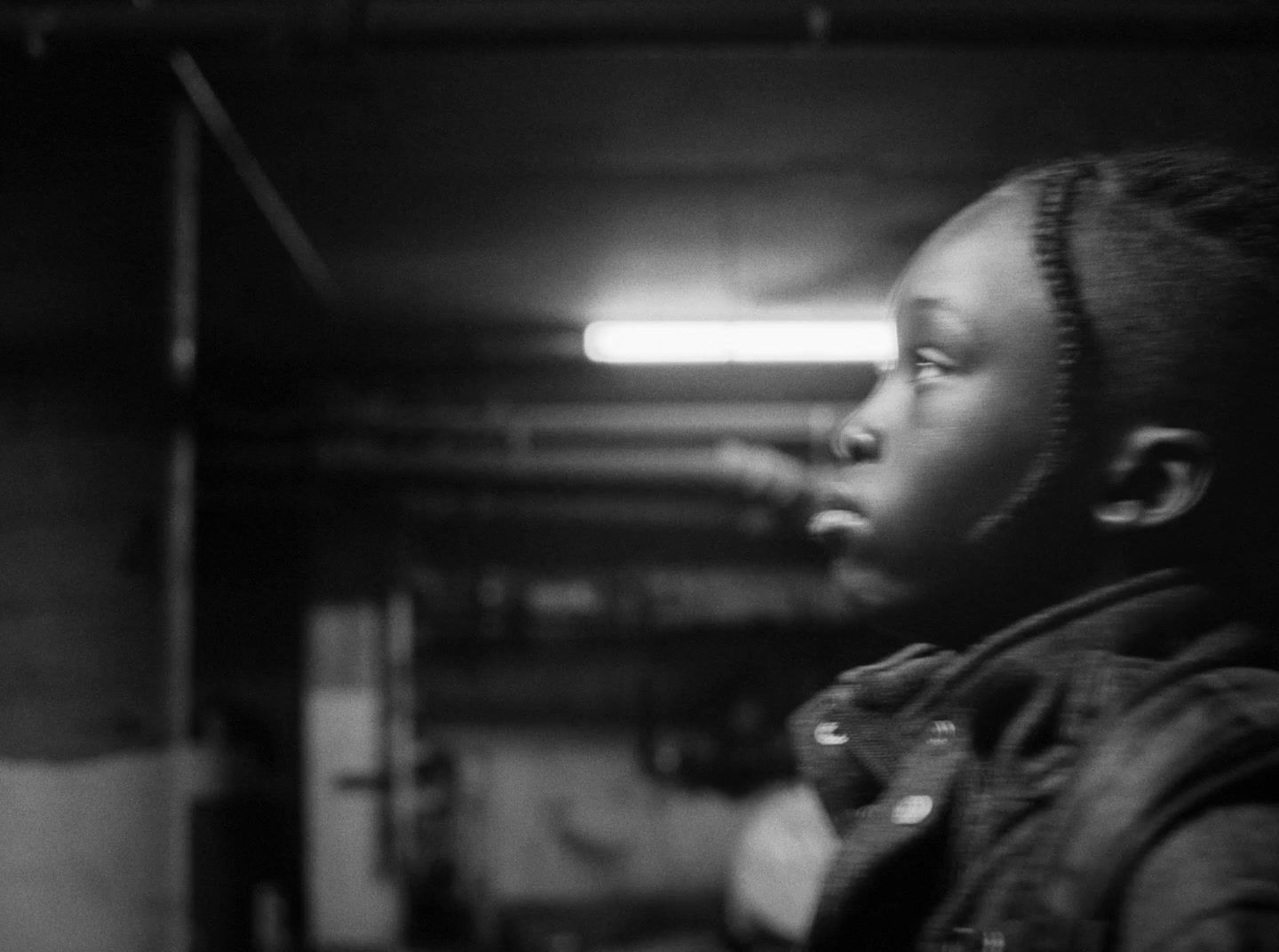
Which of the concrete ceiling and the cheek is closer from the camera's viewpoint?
the cheek

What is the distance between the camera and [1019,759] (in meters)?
1.23

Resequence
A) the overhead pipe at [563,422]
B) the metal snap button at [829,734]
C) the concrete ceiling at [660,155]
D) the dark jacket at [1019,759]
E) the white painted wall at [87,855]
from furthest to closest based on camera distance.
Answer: the overhead pipe at [563,422], the concrete ceiling at [660,155], the white painted wall at [87,855], the metal snap button at [829,734], the dark jacket at [1019,759]

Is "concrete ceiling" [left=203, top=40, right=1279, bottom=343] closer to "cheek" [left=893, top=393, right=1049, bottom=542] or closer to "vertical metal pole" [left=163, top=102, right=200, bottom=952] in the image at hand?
"vertical metal pole" [left=163, top=102, right=200, bottom=952]

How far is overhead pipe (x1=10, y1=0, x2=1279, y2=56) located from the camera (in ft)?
9.45

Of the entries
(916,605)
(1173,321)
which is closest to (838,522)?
(916,605)

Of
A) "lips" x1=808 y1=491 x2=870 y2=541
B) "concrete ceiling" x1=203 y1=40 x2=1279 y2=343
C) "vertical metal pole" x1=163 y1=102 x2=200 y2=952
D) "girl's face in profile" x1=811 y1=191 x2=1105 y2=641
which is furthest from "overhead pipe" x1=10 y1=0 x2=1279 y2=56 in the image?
"lips" x1=808 y1=491 x2=870 y2=541

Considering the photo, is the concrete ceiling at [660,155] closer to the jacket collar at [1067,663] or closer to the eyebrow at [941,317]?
the eyebrow at [941,317]

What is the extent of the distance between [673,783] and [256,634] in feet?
10.5

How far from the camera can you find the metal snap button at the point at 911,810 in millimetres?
1219

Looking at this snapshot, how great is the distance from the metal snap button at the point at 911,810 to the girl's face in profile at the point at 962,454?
7.1 inches

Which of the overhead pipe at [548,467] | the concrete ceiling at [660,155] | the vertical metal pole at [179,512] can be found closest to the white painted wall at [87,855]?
the vertical metal pole at [179,512]

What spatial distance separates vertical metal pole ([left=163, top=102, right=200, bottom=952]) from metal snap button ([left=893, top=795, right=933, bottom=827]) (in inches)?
95.9

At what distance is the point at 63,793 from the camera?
2965 millimetres

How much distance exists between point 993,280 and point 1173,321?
0.18m
